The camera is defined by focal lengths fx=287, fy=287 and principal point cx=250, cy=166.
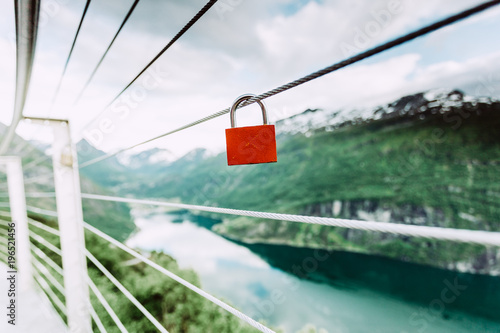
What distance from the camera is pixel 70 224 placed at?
1.62 m

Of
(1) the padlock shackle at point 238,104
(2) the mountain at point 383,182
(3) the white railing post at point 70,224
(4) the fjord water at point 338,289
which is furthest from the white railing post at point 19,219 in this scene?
(2) the mountain at point 383,182

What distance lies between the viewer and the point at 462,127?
64.8 m

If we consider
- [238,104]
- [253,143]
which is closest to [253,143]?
[253,143]

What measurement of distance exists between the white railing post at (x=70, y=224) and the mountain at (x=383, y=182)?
170ft

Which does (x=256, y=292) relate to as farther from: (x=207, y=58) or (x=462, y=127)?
(x=462, y=127)

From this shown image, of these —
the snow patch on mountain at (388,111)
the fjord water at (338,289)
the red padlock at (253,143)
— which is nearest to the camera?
the red padlock at (253,143)

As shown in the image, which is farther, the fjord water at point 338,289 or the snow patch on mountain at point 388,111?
the snow patch on mountain at point 388,111

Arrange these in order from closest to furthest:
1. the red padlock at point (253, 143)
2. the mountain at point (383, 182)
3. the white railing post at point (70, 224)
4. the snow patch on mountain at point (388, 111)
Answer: the red padlock at point (253, 143), the white railing post at point (70, 224), the mountain at point (383, 182), the snow patch on mountain at point (388, 111)

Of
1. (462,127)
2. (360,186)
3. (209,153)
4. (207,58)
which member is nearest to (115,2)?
(207,58)

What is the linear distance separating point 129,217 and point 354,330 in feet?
178

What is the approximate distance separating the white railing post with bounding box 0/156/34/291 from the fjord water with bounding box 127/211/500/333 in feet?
101

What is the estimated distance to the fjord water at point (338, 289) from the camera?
31.7m

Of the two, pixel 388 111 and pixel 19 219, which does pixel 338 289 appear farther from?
pixel 388 111

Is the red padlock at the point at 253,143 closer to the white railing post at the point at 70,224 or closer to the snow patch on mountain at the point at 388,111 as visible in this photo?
the white railing post at the point at 70,224
